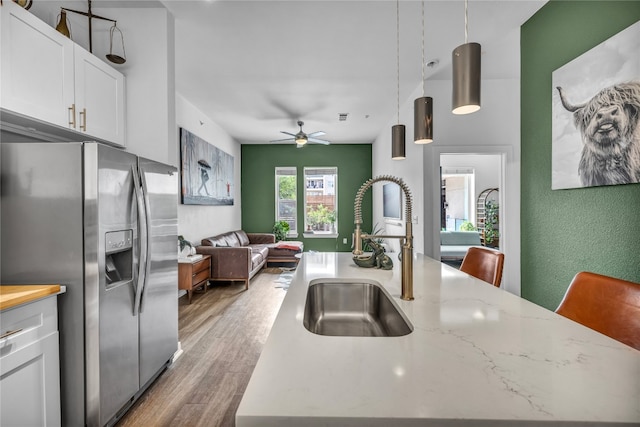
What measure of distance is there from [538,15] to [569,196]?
1459mm

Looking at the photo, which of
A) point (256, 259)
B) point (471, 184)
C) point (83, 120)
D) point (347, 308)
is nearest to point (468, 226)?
point (471, 184)

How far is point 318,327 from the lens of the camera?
1.41 m

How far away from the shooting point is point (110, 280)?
1778 mm

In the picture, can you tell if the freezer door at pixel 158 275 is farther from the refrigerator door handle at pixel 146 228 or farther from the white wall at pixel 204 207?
the white wall at pixel 204 207

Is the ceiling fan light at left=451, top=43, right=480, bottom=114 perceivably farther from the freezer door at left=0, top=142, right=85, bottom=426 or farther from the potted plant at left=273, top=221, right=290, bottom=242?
the potted plant at left=273, top=221, right=290, bottom=242

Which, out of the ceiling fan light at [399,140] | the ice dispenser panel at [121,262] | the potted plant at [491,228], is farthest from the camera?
the potted plant at [491,228]

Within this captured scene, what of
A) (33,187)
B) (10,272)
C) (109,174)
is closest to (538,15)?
(109,174)

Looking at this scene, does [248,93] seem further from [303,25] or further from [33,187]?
[33,187]

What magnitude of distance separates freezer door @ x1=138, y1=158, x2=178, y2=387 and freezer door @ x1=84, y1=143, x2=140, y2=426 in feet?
0.29

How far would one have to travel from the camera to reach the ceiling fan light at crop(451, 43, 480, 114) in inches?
41.2

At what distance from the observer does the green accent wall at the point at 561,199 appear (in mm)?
1759

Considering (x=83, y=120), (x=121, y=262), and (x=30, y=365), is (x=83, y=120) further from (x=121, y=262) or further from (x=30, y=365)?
(x=30, y=365)

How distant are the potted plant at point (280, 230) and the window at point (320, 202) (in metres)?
0.55

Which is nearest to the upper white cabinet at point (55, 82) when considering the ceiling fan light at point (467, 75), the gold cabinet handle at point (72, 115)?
the gold cabinet handle at point (72, 115)
